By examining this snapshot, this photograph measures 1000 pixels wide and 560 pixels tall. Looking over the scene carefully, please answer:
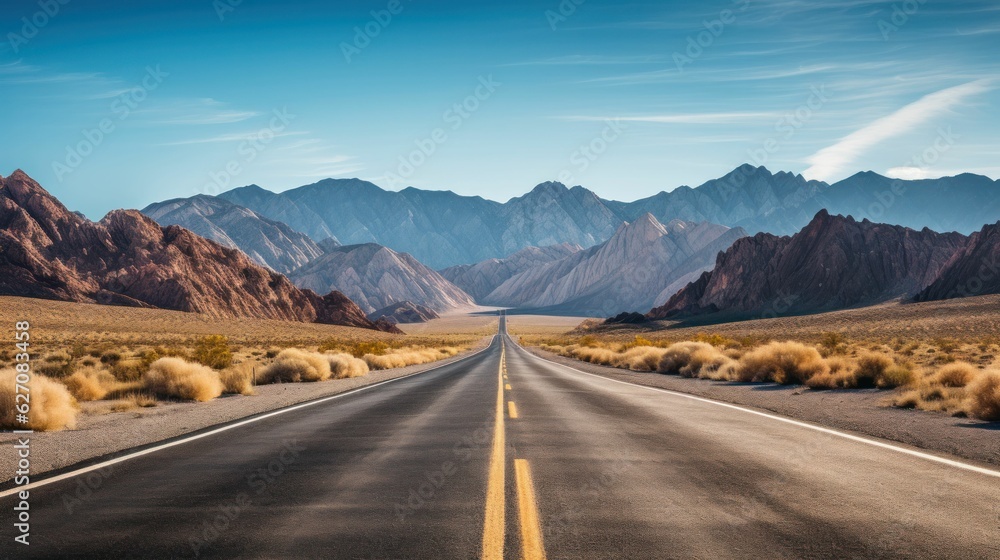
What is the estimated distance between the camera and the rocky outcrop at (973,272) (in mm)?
91062

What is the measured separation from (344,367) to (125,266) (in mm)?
95843

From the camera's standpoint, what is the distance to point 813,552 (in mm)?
4898

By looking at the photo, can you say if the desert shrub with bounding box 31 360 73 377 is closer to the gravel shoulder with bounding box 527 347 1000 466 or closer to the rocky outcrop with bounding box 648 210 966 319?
the gravel shoulder with bounding box 527 347 1000 466

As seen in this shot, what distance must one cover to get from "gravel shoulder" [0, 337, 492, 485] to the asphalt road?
3.38 ft

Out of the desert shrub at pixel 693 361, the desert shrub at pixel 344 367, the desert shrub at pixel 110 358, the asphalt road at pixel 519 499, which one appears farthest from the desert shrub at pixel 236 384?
the desert shrub at pixel 693 361

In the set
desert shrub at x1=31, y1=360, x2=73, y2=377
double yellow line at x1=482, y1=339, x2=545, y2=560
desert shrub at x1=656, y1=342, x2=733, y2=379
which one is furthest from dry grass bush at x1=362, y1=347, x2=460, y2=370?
double yellow line at x1=482, y1=339, x2=545, y2=560

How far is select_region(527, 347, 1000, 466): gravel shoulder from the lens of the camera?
9.35m

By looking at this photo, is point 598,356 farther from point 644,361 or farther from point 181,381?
point 181,381

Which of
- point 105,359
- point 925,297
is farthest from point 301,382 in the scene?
point 925,297

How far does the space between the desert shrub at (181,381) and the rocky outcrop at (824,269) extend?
10696cm

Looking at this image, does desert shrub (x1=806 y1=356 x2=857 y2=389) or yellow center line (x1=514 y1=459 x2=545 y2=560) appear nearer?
yellow center line (x1=514 y1=459 x2=545 y2=560)

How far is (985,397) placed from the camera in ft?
38.0

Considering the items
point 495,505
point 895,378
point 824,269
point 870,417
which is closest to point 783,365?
point 895,378

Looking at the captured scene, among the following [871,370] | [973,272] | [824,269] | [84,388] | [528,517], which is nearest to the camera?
[528,517]
